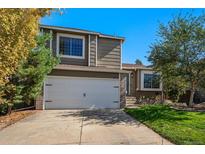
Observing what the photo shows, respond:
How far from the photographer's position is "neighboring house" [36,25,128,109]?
16156mm

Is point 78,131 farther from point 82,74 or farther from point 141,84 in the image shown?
point 141,84

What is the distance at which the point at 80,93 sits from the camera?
16.6 m

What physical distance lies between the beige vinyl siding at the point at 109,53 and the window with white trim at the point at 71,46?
4.89ft

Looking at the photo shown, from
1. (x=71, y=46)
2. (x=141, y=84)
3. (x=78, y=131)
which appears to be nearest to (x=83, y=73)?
(x=71, y=46)

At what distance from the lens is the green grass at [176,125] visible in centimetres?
887

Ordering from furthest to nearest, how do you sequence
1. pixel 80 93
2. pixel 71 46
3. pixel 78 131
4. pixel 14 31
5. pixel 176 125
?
1. pixel 71 46
2. pixel 80 93
3. pixel 176 125
4. pixel 78 131
5. pixel 14 31

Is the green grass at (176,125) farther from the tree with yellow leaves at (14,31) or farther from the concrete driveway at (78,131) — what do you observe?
the tree with yellow leaves at (14,31)

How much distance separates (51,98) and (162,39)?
7.39 meters

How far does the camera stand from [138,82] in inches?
917

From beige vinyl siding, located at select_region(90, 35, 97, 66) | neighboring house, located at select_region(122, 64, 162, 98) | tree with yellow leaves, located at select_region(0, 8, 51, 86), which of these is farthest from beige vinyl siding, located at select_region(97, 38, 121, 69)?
tree with yellow leaves, located at select_region(0, 8, 51, 86)

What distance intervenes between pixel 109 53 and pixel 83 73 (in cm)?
351

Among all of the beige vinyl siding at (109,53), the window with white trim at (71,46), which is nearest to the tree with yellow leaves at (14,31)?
the window with white trim at (71,46)

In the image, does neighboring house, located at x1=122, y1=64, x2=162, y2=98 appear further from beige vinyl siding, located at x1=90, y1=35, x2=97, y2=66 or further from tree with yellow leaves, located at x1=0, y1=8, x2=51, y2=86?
tree with yellow leaves, located at x1=0, y1=8, x2=51, y2=86

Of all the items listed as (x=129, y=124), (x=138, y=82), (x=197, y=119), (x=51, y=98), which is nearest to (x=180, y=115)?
(x=197, y=119)
